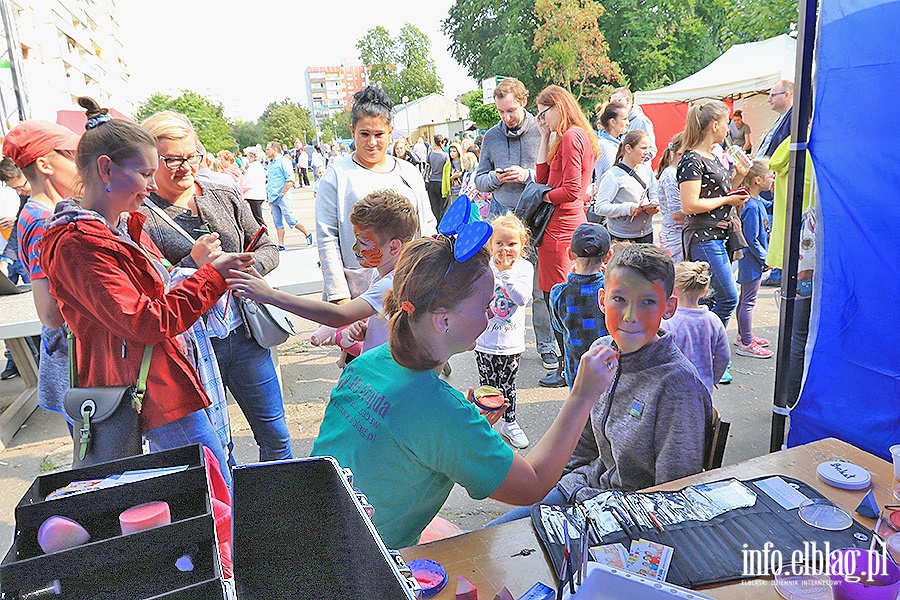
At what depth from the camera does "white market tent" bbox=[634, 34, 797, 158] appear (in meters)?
12.6

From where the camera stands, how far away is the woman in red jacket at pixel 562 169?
3928 mm

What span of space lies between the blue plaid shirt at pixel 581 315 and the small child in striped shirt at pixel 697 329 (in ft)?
1.09

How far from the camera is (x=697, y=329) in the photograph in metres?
2.83

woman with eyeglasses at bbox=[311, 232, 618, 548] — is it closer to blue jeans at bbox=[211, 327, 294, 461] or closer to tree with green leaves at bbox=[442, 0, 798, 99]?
blue jeans at bbox=[211, 327, 294, 461]

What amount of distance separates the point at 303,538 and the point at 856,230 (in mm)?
2473

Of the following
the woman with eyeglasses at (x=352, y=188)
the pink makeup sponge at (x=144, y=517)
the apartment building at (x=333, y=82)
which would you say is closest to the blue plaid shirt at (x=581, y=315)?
the woman with eyeglasses at (x=352, y=188)

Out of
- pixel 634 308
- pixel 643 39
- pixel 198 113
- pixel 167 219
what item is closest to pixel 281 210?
pixel 167 219

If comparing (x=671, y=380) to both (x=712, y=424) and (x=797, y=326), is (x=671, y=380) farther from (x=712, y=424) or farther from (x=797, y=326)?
(x=797, y=326)

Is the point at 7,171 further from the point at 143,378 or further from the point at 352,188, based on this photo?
the point at 143,378

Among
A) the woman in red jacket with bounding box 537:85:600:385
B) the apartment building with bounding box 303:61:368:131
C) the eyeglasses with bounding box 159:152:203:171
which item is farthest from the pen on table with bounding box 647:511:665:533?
the apartment building with bounding box 303:61:368:131

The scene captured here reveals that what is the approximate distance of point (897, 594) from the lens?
3.35ft

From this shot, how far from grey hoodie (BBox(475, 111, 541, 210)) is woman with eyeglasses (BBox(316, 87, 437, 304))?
1592mm

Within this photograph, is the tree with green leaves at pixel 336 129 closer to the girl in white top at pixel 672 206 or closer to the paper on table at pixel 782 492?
the girl in white top at pixel 672 206

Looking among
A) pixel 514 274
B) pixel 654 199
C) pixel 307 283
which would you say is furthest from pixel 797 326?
pixel 307 283
